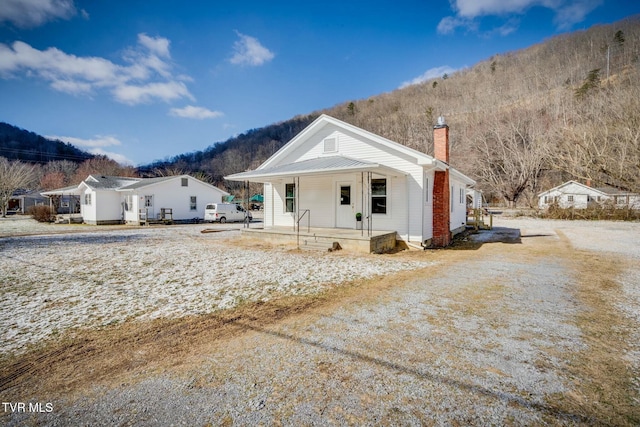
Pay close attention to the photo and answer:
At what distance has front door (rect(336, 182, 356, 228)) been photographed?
1280cm

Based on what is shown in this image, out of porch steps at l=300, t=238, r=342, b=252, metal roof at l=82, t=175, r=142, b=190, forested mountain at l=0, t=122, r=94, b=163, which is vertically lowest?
porch steps at l=300, t=238, r=342, b=252

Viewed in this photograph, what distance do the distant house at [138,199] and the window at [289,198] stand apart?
14637 mm

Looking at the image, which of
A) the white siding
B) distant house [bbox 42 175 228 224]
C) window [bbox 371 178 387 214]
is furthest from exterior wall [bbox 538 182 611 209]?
distant house [bbox 42 175 228 224]

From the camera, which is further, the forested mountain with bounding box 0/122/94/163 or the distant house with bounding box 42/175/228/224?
the forested mountain with bounding box 0/122/94/163

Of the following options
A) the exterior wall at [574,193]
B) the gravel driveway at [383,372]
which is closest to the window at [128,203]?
the gravel driveway at [383,372]

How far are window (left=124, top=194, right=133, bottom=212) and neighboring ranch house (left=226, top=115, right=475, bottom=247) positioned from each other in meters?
15.8

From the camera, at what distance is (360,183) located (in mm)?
12484

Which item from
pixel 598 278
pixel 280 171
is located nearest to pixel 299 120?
pixel 280 171

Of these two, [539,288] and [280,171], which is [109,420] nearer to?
[539,288]

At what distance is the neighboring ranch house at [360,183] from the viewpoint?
37.2ft

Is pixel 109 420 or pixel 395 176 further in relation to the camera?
pixel 395 176

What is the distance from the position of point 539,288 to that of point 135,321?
7455 millimetres

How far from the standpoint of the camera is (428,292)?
19.6 ft

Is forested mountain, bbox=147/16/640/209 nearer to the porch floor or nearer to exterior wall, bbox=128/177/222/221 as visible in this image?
the porch floor
